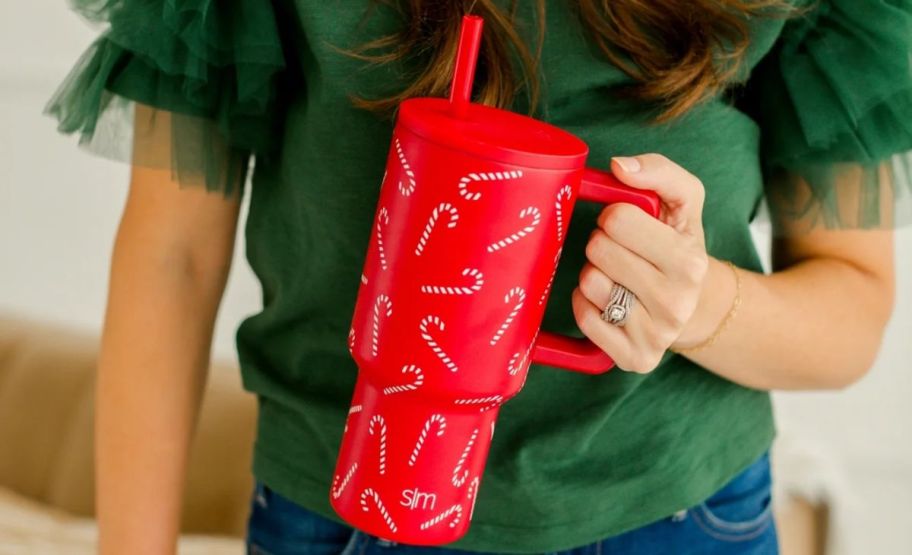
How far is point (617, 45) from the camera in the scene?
66cm

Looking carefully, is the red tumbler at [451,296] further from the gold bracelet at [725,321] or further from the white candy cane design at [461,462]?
the gold bracelet at [725,321]

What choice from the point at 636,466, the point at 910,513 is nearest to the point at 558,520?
the point at 636,466

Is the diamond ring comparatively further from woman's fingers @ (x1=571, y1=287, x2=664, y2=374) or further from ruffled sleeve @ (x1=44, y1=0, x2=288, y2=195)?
ruffled sleeve @ (x1=44, y1=0, x2=288, y2=195)

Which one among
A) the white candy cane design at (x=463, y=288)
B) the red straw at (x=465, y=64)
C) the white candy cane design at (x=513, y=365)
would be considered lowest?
the white candy cane design at (x=513, y=365)

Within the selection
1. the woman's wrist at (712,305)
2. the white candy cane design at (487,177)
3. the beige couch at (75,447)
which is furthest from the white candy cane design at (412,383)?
the beige couch at (75,447)

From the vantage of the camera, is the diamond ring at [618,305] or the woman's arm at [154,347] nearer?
the diamond ring at [618,305]

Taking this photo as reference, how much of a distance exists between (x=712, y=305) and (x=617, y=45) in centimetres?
18

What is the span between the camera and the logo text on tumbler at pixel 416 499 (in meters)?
0.56

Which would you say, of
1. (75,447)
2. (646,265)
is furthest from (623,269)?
(75,447)

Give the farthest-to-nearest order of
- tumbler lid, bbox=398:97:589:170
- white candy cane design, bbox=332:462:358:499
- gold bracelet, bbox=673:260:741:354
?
gold bracelet, bbox=673:260:741:354 < white candy cane design, bbox=332:462:358:499 < tumbler lid, bbox=398:97:589:170

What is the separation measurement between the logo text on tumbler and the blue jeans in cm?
20

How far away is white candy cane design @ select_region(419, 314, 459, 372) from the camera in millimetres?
512

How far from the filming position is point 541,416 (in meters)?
0.73

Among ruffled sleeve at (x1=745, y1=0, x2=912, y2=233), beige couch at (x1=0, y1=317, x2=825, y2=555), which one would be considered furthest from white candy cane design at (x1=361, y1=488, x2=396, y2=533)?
beige couch at (x1=0, y1=317, x2=825, y2=555)
